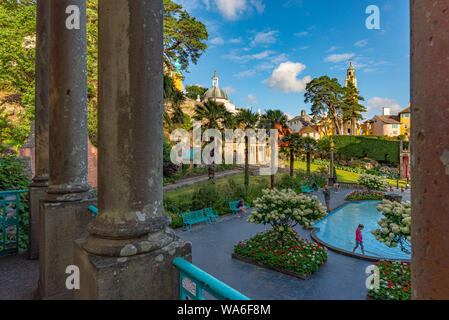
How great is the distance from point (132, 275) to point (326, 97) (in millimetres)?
60465

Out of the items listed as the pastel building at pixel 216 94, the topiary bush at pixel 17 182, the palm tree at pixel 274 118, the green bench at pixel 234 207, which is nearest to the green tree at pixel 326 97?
the pastel building at pixel 216 94

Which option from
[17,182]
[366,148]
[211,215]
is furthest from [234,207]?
[366,148]

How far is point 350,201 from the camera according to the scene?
2409 cm

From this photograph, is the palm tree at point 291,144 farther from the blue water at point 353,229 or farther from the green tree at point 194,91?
the green tree at point 194,91

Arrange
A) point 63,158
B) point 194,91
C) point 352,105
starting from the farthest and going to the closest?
point 194,91 → point 352,105 → point 63,158

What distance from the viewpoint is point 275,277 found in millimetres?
8961

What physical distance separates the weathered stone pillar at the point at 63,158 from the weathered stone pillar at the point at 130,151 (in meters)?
1.70

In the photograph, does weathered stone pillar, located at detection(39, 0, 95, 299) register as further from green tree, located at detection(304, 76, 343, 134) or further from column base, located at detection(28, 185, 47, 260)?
green tree, located at detection(304, 76, 343, 134)

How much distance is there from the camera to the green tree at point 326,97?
5425 cm

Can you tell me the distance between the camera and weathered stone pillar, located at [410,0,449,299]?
1.01 m

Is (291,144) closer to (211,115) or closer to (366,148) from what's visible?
(211,115)

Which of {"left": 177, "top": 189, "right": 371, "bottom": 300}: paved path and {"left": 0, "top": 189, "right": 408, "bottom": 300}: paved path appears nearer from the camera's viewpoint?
{"left": 0, "top": 189, "right": 408, "bottom": 300}: paved path

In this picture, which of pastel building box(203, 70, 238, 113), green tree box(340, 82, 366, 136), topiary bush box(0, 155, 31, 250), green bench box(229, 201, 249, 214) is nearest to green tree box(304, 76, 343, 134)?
green tree box(340, 82, 366, 136)

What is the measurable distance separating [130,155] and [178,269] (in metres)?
1.00
